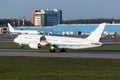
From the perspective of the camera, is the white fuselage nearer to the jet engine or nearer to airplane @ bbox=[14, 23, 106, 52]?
airplane @ bbox=[14, 23, 106, 52]

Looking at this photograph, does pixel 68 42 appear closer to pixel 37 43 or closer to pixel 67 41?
pixel 67 41

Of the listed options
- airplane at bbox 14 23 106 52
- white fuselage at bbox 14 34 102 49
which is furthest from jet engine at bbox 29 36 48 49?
white fuselage at bbox 14 34 102 49

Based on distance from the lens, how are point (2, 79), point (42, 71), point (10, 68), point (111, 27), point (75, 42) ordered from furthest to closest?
point (111, 27)
point (75, 42)
point (10, 68)
point (42, 71)
point (2, 79)

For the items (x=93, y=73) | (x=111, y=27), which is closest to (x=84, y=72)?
(x=93, y=73)

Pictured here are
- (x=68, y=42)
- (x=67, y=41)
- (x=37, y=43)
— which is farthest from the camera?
(x=37, y=43)

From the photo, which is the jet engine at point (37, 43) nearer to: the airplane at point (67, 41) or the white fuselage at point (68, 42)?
the airplane at point (67, 41)

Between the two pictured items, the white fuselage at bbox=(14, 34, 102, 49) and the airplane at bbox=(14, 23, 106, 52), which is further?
the airplane at bbox=(14, 23, 106, 52)

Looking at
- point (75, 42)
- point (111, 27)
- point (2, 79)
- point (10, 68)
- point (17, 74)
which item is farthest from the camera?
point (111, 27)

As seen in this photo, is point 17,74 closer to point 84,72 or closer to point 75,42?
point 84,72

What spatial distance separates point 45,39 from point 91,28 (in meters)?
130

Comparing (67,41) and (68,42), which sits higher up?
(67,41)

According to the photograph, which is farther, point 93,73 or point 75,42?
point 75,42

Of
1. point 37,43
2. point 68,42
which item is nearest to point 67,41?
point 68,42

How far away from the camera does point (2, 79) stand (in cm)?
2864
